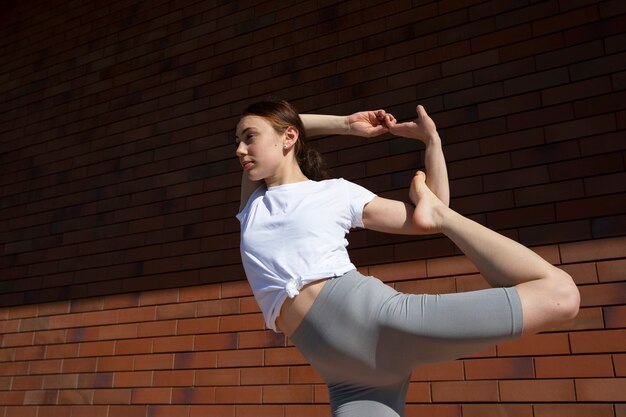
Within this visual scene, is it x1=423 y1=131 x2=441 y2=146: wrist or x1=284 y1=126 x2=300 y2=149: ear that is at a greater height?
x1=284 y1=126 x2=300 y2=149: ear

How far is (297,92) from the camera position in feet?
11.5

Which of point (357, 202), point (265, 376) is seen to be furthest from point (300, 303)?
point (265, 376)

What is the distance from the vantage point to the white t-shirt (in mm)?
1582

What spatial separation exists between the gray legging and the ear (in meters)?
0.52

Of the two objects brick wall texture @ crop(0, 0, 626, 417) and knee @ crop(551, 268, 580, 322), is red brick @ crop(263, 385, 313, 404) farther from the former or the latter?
knee @ crop(551, 268, 580, 322)

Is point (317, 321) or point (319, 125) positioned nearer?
point (317, 321)

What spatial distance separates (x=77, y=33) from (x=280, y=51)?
190 centimetres

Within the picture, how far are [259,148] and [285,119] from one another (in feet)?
0.49

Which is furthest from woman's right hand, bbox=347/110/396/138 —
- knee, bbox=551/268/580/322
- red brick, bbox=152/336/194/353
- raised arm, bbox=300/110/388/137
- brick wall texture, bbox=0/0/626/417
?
red brick, bbox=152/336/194/353

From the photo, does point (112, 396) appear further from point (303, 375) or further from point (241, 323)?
point (303, 375)

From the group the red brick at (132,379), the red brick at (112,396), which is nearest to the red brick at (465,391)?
the red brick at (132,379)

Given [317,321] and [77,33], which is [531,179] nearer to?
[317,321]

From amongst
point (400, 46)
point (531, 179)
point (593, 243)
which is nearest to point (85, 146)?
point (400, 46)

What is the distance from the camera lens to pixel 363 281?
1547 mm
